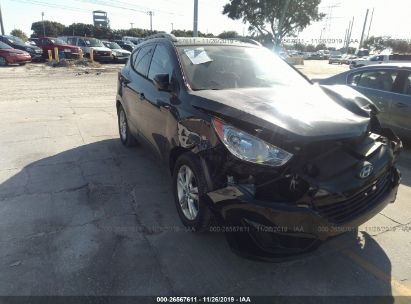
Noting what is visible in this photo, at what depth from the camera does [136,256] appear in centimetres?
304

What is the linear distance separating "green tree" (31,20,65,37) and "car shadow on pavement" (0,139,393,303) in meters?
86.0

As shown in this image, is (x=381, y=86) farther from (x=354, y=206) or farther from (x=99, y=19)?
(x=99, y=19)

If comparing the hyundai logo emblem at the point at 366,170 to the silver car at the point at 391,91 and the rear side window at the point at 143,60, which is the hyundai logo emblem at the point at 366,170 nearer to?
the rear side window at the point at 143,60

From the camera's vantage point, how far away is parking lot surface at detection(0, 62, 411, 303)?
8.84ft

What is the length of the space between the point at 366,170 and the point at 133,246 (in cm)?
208


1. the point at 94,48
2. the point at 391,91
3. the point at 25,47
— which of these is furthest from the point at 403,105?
the point at 25,47

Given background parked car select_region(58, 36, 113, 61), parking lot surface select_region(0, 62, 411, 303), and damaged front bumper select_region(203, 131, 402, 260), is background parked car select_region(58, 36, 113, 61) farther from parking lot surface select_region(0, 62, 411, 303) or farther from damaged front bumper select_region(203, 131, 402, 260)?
damaged front bumper select_region(203, 131, 402, 260)

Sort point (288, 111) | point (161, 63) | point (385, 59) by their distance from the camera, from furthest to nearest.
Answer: point (385, 59), point (161, 63), point (288, 111)

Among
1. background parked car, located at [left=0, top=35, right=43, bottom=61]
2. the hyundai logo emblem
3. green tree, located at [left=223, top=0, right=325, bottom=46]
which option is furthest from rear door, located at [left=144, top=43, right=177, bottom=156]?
green tree, located at [left=223, top=0, right=325, bottom=46]

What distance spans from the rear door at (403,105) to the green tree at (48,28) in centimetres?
8566

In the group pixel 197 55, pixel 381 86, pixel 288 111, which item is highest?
pixel 197 55

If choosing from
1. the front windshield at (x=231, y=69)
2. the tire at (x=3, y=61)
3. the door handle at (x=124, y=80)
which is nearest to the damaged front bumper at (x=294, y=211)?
the front windshield at (x=231, y=69)

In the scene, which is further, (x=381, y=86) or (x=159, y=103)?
(x=381, y=86)

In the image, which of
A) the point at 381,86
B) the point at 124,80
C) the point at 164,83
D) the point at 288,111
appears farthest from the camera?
the point at 381,86
